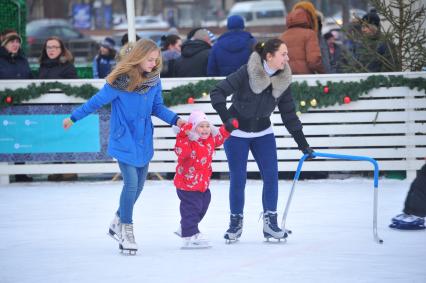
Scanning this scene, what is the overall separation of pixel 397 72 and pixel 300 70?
1076 millimetres

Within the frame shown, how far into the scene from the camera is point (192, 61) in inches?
503

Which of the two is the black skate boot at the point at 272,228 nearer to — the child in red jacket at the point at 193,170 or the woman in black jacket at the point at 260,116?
the woman in black jacket at the point at 260,116

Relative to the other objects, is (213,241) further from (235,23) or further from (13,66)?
(13,66)

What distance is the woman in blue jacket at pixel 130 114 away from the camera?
25.2 feet

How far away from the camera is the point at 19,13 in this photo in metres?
15.6

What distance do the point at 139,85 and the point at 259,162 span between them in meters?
1.11

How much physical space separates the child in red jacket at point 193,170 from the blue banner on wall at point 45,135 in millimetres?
4339

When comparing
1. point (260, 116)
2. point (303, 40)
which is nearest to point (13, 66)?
point (303, 40)

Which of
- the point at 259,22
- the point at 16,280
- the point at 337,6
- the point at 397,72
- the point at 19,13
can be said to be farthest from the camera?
the point at 337,6

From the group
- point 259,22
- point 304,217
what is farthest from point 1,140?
point 259,22

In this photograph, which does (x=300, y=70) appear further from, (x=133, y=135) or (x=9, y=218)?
(x=133, y=135)

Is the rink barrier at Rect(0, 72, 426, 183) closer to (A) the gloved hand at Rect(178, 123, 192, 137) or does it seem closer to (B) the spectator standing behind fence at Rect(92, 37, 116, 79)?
(B) the spectator standing behind fence at Rect(92, 37, 116, 79)

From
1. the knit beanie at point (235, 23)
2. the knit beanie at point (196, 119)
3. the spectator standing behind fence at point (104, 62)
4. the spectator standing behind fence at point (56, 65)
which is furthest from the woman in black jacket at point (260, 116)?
the spectator standing behind fence at point (104, 62)

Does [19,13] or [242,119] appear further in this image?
[19,13]
